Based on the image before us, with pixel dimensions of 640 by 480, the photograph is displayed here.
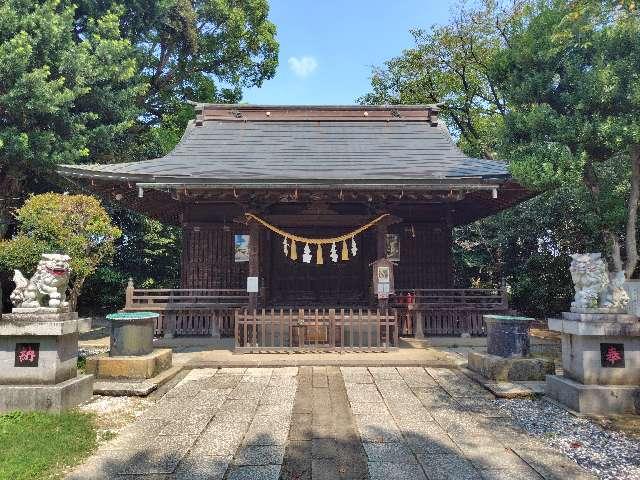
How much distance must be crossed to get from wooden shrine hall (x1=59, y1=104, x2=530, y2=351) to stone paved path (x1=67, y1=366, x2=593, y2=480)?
289 centimetres

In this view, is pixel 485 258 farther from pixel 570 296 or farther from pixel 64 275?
pixel 64 275

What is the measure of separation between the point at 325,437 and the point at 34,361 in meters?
4.03

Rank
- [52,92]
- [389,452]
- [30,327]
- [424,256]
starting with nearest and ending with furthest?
1. [389,452]
2. [30,327]
3. [424,256]
4. [52,92]

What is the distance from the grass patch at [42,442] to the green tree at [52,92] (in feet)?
37.0

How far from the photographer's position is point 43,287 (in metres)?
5.42

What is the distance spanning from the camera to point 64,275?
5.59 meters

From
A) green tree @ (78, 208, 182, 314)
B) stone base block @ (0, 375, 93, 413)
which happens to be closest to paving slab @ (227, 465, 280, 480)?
stone base block @ (0, 375, 93, 413)

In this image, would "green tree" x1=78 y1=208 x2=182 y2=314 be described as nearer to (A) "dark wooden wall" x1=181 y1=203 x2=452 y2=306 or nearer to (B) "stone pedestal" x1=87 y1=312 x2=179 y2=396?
(A) "dark wooden wall" x1=181 y1=203 x2=452 y2=306

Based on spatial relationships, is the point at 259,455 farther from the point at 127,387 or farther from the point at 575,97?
the point at 575,97

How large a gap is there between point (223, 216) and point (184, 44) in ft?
47.4

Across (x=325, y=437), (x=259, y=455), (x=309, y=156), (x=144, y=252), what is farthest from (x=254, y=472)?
(x=144, y=252)

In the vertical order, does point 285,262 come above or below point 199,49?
below

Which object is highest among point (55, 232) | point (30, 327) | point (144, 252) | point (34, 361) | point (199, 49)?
point (199, 49)

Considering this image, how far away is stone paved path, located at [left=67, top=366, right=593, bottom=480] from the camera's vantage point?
3.70 m
